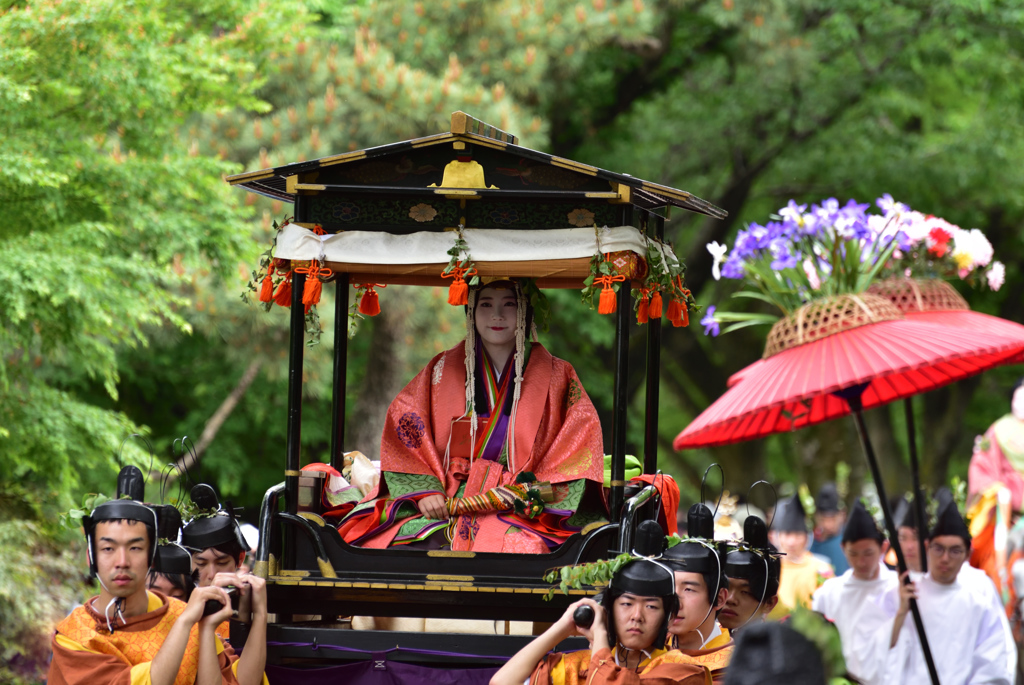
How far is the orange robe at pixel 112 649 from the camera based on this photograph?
15.7ft

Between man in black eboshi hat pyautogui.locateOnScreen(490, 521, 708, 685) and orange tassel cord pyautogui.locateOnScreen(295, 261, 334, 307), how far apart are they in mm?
2112

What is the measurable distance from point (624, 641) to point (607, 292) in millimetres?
1728

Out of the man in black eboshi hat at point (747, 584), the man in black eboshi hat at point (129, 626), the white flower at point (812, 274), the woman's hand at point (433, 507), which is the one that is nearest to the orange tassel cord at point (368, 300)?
the woman's hand at point (433, 507)

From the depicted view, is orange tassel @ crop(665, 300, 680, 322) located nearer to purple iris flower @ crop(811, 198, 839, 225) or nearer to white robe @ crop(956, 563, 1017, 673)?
purple iris flower @ crop(811, 198, 839, 225)

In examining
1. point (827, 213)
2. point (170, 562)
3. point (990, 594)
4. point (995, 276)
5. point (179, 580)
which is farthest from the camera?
point (990, 594)

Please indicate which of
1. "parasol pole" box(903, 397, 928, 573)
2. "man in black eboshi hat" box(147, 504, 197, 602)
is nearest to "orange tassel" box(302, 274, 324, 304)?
"man in black eboshi hat" box(147, 504, 197, 602)

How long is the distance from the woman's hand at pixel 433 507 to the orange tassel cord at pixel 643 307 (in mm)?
1400

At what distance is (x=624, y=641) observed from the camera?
462 cm

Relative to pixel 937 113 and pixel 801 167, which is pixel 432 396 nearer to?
pixel 801 167

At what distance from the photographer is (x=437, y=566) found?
5746 millimetres

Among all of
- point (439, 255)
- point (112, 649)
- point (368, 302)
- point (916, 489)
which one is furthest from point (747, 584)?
point (368, 302)

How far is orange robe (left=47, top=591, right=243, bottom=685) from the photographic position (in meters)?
4.80

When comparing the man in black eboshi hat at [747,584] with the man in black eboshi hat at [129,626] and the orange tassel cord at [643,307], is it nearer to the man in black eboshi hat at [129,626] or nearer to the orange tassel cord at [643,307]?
the orange tassel cord at [643,307]

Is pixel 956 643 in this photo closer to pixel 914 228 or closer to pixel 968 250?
pixel 968 250
